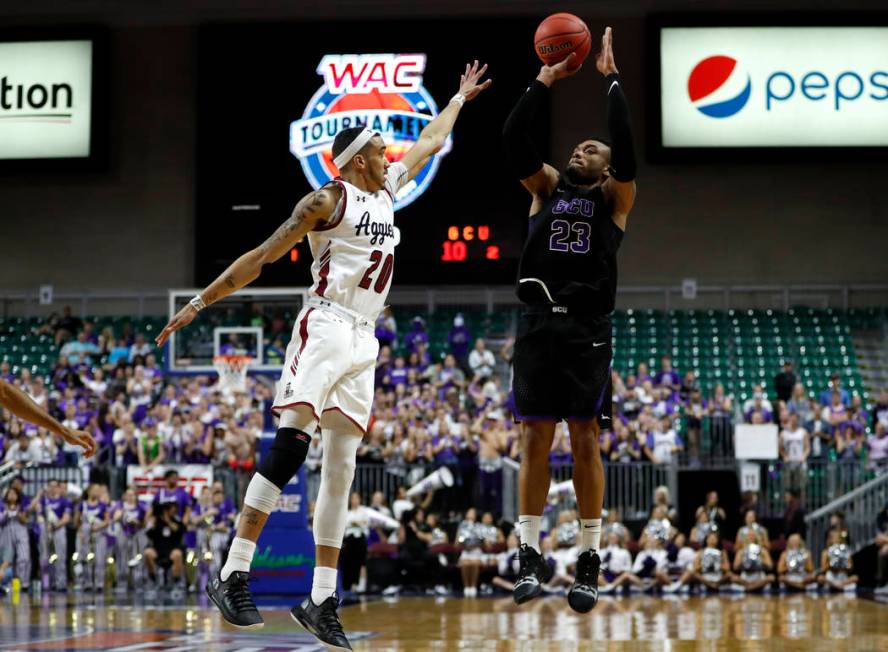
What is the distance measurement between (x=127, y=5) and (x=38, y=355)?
317 inches

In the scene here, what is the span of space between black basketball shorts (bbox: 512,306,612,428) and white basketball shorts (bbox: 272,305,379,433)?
3.34 ft

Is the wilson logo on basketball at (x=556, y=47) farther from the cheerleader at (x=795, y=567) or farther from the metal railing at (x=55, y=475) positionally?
the metal railing at (x=55, y=475)

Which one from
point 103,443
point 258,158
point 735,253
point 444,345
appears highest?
point 258,158

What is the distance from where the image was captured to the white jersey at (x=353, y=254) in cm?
739

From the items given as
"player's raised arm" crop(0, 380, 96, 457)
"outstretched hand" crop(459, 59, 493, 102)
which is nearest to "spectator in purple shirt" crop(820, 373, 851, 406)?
"outstretched hand" crop(459, 59, 493, 102)

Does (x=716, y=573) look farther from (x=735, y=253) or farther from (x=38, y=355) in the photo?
(x=38, y=355)

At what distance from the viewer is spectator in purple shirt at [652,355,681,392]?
22.4 metres

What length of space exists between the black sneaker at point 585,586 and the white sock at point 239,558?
1.90 metres

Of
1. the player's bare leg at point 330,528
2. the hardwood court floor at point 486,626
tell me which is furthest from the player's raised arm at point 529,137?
the hardwood court floor at point 486,626

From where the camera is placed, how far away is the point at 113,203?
93.7 feet

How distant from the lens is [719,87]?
25.8 metres

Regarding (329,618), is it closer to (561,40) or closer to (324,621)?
(324,621)

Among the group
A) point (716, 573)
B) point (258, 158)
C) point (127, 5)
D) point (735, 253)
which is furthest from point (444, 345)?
point (127, 5)

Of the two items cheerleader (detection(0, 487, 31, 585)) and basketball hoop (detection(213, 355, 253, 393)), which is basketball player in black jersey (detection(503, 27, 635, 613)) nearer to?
basketball hoop (detection(213, 355, 253, 393))
